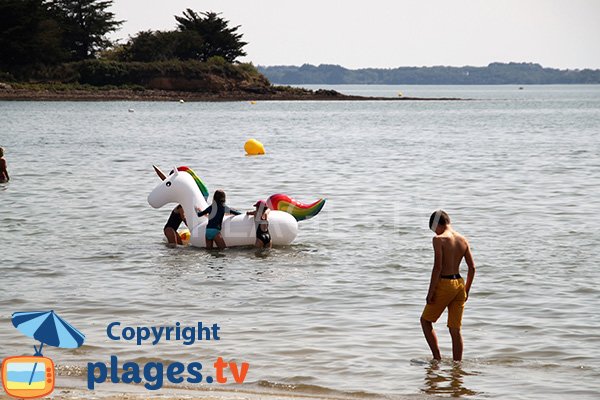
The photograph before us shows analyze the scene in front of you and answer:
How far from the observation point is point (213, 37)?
12850 cm

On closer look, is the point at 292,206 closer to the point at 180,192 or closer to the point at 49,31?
the point at 180,192

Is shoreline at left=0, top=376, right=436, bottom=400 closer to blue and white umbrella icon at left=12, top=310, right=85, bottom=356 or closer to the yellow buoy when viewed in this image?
blue and white umbrella icon at left=12, top=310, right=85, bottom=356

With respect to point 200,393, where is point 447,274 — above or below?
above

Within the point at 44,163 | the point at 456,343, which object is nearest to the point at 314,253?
the point at 456,343

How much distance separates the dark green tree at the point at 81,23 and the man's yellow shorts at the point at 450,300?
107m

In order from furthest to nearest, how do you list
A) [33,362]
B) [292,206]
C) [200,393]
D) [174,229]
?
[174,229]
[292,206]
[200,393]
[33,362]

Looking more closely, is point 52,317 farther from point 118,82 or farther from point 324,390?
A: point 118,82

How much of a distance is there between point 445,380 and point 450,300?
32.4 inches

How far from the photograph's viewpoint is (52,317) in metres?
8.20

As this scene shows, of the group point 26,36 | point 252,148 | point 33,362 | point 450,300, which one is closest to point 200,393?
point 33,362

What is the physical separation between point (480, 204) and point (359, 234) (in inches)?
233

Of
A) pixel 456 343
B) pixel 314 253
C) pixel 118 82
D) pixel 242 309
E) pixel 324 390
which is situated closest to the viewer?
pixel 324 390

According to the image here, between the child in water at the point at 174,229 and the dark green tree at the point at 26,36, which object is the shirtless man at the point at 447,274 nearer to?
the child in water at the point at 174,229

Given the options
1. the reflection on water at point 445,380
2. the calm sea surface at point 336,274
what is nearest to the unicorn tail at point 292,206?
the calm sea surface at point 336,274
